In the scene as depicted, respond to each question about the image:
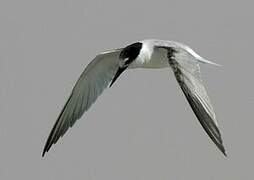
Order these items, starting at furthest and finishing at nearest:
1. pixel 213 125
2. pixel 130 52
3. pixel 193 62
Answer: pixel 130 52 < pixel 193 62 < pixel 213 125

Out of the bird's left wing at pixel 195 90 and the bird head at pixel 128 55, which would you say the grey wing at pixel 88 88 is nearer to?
the bird head at pixel 128 55

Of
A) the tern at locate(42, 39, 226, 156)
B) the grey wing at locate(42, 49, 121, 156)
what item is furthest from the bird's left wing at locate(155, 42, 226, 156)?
the grey wing at locate(42, 49, 121, 156)

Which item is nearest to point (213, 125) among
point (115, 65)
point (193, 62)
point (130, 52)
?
point (193, 62)

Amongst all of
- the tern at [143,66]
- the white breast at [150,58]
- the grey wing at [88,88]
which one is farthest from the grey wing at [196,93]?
the grey wing at [88,88]

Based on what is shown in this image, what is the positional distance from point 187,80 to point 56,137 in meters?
0.51

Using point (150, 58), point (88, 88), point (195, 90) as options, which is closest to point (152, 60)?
point (150, 58)

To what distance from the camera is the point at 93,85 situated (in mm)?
1668

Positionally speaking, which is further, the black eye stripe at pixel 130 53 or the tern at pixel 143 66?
the black eye stripe at pixel 130 53

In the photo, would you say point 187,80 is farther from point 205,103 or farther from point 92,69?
point 92,69

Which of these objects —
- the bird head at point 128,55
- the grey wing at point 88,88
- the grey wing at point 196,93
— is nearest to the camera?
the grey wing at point 196,93

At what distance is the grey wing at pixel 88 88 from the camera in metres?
1.65

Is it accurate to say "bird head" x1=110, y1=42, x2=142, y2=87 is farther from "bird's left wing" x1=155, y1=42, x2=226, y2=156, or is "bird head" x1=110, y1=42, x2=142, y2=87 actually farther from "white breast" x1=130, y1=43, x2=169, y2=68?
"bird's left wing" x1=155, y1=42, x2=226, y2=156

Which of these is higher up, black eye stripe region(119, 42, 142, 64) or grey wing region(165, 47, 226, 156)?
black eye stripe region(119, 42, 142, 64)

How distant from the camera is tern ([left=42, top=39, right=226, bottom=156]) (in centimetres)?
125
